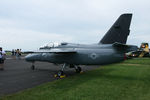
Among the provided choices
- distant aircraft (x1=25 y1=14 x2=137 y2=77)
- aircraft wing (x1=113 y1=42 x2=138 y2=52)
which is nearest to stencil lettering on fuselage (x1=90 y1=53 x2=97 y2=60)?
distant aircraft (x1=25 y1=14 x2=137 y2=77)

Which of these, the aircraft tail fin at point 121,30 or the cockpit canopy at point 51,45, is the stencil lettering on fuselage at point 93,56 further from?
the cockpit canopy at point 51,45

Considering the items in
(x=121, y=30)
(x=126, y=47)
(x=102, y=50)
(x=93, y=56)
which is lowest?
(x=93, y=56)

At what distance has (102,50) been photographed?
10.6 metres

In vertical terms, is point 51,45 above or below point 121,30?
below

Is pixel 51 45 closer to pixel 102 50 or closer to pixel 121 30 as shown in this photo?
pixel 102 50

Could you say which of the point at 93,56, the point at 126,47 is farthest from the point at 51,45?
the point at 126,47

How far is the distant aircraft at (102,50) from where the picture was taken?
34.0 ft

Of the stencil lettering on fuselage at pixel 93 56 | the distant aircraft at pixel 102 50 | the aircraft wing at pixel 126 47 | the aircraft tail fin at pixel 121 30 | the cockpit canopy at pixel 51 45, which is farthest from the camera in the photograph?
the cockpit canopy at pixel 51 45

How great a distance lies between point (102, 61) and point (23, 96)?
5.95 metres

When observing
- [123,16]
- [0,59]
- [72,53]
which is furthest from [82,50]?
[0,59]

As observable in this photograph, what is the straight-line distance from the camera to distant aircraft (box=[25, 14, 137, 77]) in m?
10.4

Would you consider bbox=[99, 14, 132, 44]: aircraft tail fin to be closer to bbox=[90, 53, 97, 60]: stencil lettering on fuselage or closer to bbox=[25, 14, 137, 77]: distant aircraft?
bbox=[25, 14, 137, 77]: distant aircraft

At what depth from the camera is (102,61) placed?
34.3 ft

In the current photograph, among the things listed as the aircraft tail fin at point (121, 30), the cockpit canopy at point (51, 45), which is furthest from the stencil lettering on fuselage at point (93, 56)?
the cockpit canopy at point (51, 45)
